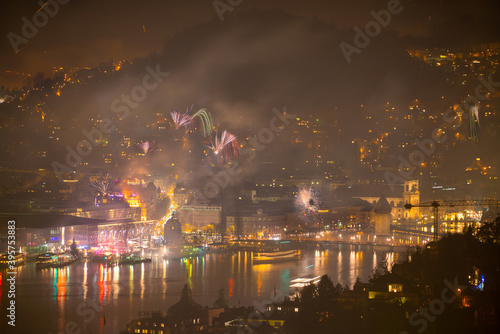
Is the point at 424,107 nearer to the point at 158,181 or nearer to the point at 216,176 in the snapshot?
the point at 216,176

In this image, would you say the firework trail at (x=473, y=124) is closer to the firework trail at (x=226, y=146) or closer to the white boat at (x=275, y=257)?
the white boat at (x=275, y=257)

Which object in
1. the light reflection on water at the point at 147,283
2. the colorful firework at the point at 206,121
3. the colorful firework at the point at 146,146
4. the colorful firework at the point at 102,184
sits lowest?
the light reflection on water at the point at 147,283

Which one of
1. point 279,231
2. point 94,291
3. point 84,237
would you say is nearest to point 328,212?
point 279,231

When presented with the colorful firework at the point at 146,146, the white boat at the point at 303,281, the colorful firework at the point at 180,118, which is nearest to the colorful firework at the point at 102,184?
the colorful firework at the point at 146,146

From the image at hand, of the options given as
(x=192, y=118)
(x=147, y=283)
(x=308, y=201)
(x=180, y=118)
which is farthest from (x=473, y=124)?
(x=147, y=283)

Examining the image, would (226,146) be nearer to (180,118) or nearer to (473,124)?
(180,118)

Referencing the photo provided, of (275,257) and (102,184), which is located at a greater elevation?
(102,184)

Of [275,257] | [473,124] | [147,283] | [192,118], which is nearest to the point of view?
[147,283]
